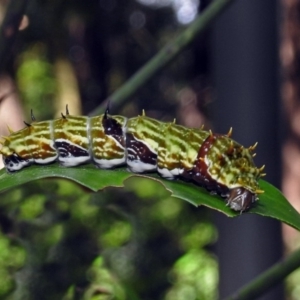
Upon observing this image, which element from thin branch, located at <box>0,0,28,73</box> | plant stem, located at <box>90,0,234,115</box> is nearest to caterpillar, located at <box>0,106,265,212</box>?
plant stem, located at <box>90,0,234,115</box>

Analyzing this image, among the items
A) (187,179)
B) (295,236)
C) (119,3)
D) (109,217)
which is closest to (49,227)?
(109,217)

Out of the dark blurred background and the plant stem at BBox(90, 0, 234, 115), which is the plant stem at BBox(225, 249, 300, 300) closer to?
the dark blurred background

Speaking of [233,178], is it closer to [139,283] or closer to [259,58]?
[259,58]

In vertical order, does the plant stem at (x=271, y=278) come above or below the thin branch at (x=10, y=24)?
below

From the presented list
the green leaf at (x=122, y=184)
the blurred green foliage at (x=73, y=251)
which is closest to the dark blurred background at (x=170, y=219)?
the blurred green foliage at (x=73, y=251)

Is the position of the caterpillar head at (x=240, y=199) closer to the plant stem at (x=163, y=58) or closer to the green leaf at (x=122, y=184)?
the green leaf at (x=122, y=184)
